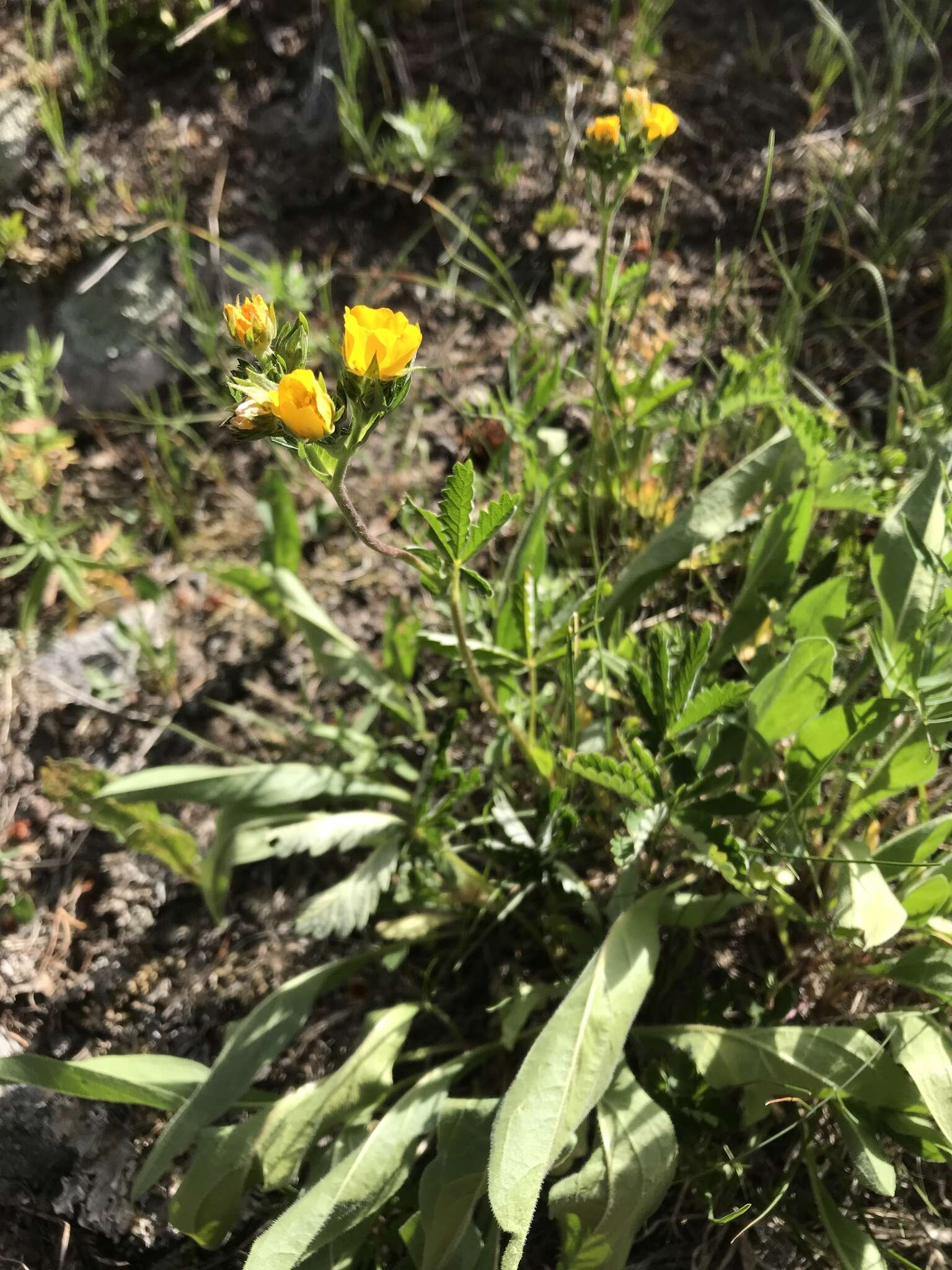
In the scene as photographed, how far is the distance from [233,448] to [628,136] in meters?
1.33

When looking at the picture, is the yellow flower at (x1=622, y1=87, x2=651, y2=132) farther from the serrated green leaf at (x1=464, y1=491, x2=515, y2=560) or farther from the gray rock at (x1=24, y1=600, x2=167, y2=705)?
the gray rock at (x1=24, y1=600, x2=167, y2=705)

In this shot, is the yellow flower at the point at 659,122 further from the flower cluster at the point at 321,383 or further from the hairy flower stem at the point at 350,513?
the hairy flower stem at the point at 350,513

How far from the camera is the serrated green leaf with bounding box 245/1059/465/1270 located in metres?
1.13

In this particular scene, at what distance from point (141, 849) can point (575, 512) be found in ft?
3.65

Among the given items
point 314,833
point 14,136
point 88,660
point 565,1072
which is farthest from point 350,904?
point 14,136

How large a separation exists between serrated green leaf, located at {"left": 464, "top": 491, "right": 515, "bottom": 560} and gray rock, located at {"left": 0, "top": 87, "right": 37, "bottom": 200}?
2247mm

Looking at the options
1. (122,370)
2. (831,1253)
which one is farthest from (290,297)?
(831,1253)

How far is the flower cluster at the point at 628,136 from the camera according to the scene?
1.41 m

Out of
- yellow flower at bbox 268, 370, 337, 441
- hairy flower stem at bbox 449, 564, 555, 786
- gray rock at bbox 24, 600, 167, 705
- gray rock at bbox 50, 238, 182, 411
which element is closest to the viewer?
yellow flower at bbox 268, 370, 337, 441

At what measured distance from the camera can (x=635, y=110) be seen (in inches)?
56.3

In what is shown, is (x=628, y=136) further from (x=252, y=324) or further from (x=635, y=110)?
(x=252, y=324)

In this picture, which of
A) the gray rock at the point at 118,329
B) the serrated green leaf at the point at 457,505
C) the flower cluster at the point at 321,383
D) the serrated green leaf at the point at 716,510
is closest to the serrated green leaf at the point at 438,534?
the serrated green leaf at the point at 457,505

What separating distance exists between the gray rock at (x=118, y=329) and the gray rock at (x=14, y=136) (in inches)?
14.7

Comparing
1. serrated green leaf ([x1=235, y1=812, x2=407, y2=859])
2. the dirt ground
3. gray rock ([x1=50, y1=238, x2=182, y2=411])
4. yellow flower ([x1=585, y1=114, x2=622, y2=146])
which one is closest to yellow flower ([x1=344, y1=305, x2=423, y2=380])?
yellow flower ([x1=585, y1=114, x2=622, y2=146])
